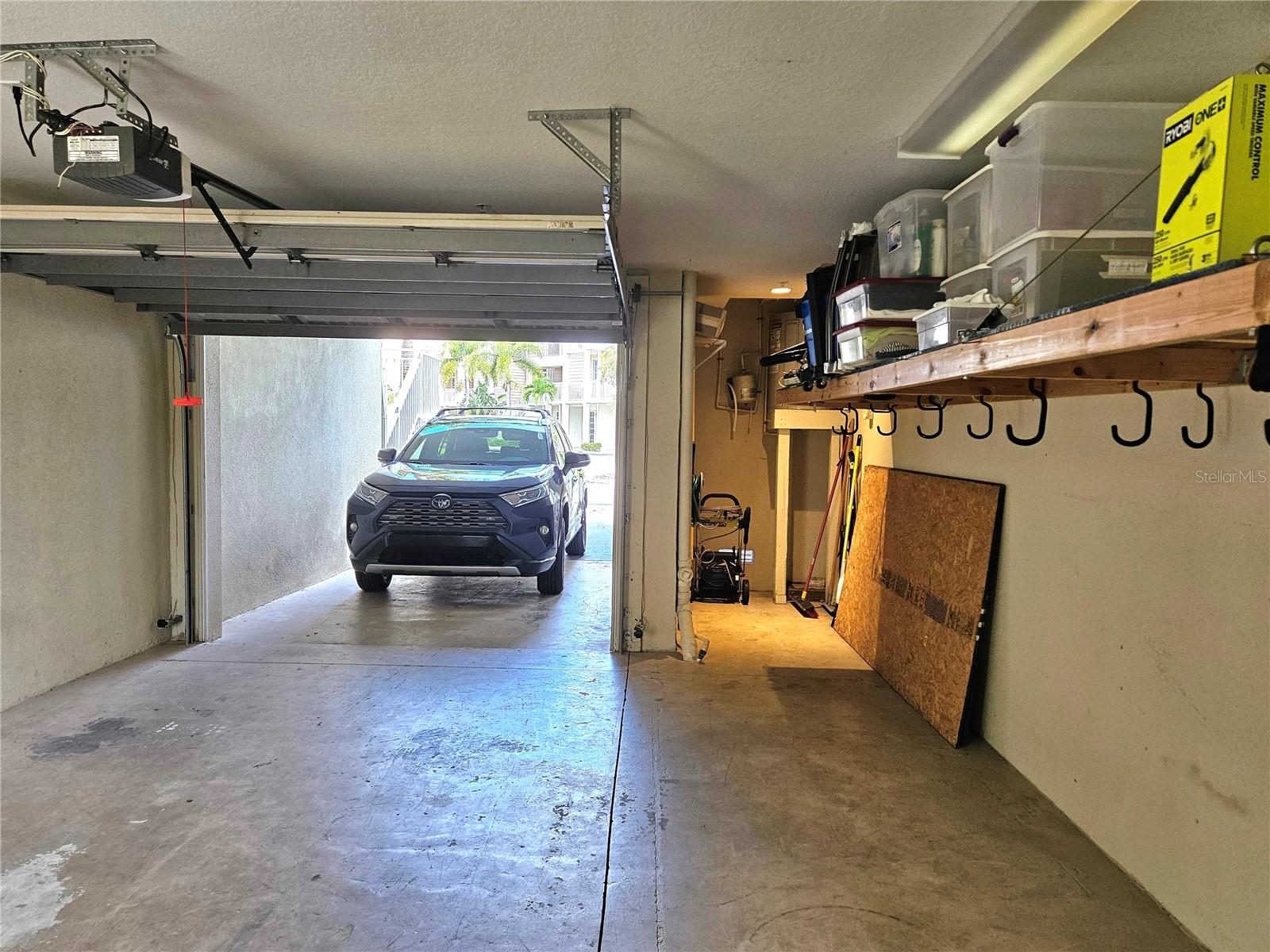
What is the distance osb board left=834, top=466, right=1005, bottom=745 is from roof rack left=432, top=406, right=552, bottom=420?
3.66 meters

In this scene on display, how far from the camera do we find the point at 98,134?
7.11 feet

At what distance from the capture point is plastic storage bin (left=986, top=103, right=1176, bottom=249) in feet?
6.33

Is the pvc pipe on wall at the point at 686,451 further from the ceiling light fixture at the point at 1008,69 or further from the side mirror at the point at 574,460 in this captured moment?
the ceiling light fixture at the point at 1008,69

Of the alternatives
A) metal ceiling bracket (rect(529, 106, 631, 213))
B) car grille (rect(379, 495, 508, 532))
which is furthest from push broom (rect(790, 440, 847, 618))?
metal ceiling bracket (rect(529, 106, 631, 213))

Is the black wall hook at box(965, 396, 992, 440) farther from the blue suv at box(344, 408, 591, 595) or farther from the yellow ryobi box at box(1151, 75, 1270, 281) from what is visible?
the blue suv at box(344, 408, 591, 595)

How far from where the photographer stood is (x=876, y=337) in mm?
2688

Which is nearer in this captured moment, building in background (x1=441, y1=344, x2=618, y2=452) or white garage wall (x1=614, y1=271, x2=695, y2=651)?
white garage wall (x1=614, y1=271, x2=695, y2=651)

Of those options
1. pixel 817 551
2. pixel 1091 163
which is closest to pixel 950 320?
pixel 1091 163

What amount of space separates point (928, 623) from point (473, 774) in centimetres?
246

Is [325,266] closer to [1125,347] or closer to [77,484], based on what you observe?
[77,484]

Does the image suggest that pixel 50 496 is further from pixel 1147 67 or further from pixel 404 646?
pixel 1147 67

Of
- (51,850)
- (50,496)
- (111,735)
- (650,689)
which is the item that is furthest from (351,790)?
(50,496)

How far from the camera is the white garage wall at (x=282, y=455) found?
5352 millimetres

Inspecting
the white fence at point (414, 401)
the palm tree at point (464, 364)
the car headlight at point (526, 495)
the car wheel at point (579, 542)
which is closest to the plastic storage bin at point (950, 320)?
the car headlight at point (526, 495)
